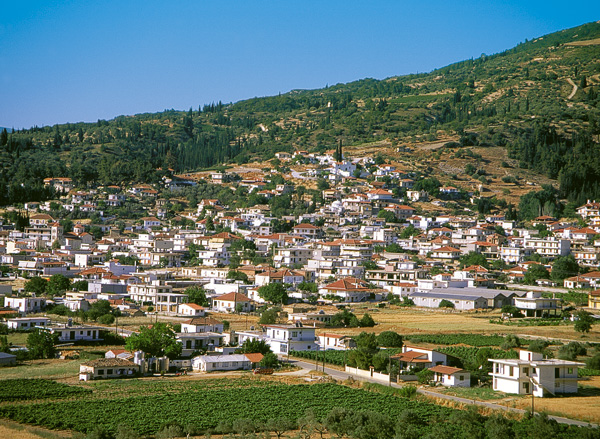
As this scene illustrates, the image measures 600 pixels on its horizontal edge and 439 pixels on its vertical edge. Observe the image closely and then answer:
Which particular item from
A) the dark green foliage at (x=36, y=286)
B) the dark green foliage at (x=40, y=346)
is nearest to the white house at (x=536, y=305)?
the dark green foliage at (x=40, y=346)

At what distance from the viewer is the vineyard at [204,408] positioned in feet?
98.2

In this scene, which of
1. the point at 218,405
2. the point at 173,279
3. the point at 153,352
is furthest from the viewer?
the point at 173,279

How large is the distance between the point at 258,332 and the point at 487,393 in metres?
16.6

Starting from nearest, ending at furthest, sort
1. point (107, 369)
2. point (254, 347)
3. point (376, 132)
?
point (107, 369) < point (254, 347) < point (376, 132)

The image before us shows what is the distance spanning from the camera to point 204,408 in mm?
31875

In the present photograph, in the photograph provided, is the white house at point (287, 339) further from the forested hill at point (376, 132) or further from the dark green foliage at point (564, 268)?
the forested hill at point (376, 132)

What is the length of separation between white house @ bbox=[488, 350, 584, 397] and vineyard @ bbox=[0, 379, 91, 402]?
17.4 m

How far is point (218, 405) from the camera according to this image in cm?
3247

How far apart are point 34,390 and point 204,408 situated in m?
7.70

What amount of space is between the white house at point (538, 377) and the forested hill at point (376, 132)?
2840 inches

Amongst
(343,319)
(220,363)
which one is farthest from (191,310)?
(220,363)

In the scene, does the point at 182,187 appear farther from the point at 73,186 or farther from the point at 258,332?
the point at 258,332

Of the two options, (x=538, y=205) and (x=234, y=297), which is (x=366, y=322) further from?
(x=538, y=205)

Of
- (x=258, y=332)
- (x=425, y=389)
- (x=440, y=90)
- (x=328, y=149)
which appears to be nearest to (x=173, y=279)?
(x=258, y=332)
